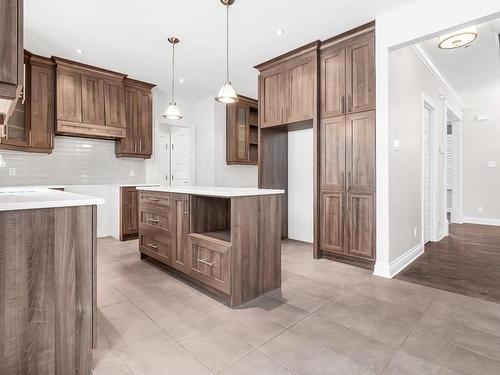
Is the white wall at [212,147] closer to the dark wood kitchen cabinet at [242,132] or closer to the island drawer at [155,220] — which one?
the dark wood kitchen cabinet at [242,132]

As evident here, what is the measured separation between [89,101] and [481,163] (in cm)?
797

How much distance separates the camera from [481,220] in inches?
246

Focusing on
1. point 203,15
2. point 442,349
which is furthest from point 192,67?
point 442,349

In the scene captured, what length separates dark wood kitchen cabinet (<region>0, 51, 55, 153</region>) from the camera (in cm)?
377

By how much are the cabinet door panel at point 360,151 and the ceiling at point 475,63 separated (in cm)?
152

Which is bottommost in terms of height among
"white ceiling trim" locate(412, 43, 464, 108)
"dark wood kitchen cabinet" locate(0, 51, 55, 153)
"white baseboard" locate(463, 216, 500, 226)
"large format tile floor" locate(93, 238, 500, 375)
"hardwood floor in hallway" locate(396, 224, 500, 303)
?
"large format tile floor" locate(93, 238, 500, 375)

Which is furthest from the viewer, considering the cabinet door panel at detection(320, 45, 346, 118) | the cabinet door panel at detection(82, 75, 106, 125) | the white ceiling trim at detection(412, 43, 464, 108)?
the cabinet door panel at detection(82, 75, 106, 125)

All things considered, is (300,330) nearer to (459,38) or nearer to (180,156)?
(459,38)

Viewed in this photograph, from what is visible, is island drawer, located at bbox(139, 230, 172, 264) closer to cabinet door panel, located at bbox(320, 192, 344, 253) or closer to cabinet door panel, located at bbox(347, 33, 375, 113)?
cabinet door panel, located at bbox(320, 192, 344, 253)

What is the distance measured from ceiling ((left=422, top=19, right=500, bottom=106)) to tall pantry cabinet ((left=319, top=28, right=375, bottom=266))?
1174 millimetres

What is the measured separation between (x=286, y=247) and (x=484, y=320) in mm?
2399

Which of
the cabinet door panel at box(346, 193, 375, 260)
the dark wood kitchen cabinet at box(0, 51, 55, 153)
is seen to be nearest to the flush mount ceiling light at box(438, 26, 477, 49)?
the cabinet door panel at box(346, 193, 375, 260)

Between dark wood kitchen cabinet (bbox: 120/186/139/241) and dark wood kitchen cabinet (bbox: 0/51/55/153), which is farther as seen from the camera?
dark wood kitchen cabinet (bbox: 120/186/139/241)

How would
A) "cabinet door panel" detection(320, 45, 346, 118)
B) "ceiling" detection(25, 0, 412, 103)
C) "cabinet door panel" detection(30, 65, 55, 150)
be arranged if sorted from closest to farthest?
"ceiling" detection(25, 0, 412, 103)
"cabinet door panel" detection(320, 45, 346, 118)
"cabinet door panel" detection(30, 65, 55, 150)
